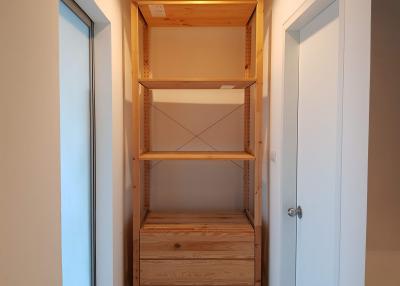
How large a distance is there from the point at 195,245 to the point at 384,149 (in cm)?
146

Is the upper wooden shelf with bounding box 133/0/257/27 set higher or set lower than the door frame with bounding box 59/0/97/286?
higher

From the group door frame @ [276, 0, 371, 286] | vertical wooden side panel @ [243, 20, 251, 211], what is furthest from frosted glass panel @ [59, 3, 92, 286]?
vertical wooden side panel @ [243, 20, 251, 211]

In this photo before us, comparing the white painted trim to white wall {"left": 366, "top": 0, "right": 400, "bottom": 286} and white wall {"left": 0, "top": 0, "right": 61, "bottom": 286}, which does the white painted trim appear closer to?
white wall {"left": 366, "top": 0, "right": 400, "bottom": 286}

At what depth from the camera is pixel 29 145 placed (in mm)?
935

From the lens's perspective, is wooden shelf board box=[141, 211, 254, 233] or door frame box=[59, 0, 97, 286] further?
wooden shelf board box=[141, 211, 254, 233]

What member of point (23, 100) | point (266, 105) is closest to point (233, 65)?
point (266, 105)

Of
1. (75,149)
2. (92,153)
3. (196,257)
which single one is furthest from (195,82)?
(196,257)

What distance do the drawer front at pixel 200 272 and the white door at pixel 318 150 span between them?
0.37 m

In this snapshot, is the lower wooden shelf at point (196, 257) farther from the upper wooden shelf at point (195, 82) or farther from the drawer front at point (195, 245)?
the upper wooden shelf at point (195, 82)

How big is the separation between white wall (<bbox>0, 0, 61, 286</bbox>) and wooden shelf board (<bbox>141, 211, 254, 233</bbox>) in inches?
44.3

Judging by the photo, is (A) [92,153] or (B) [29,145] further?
(A) [92,153]

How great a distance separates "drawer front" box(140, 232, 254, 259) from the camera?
2176 mm

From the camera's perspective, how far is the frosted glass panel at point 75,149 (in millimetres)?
1505

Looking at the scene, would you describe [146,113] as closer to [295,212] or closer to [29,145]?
[295,212]
